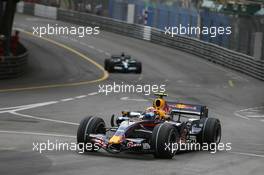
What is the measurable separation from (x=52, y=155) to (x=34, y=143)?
89.7 inches

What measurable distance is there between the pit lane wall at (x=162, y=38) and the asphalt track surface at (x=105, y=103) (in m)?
0.83

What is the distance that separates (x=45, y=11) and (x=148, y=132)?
64237 millimetres

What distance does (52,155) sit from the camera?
54.3ft

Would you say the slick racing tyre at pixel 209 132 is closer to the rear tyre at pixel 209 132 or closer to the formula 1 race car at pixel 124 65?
the rear tyre at pixel 209 132

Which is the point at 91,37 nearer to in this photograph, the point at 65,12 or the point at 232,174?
the point at 65,12

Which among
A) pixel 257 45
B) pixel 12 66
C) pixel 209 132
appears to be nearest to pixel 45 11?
pixel 257 45

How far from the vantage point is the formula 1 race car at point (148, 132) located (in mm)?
16844

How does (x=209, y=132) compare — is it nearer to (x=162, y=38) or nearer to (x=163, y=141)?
(x=163, y=141)

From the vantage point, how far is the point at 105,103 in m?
31.2

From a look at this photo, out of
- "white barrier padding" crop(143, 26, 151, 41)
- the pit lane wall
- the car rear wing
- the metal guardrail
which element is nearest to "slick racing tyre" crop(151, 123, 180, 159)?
the car rear wing

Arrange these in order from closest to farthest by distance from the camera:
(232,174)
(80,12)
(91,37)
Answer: (232,174) → (91,37) → (80,12)

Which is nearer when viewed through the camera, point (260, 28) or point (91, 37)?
point (260, 28)

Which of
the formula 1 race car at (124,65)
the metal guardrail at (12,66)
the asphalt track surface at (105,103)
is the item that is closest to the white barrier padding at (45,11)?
the asphalt track surface at (105,103)

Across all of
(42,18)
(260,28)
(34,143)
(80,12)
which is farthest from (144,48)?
(34,143)
